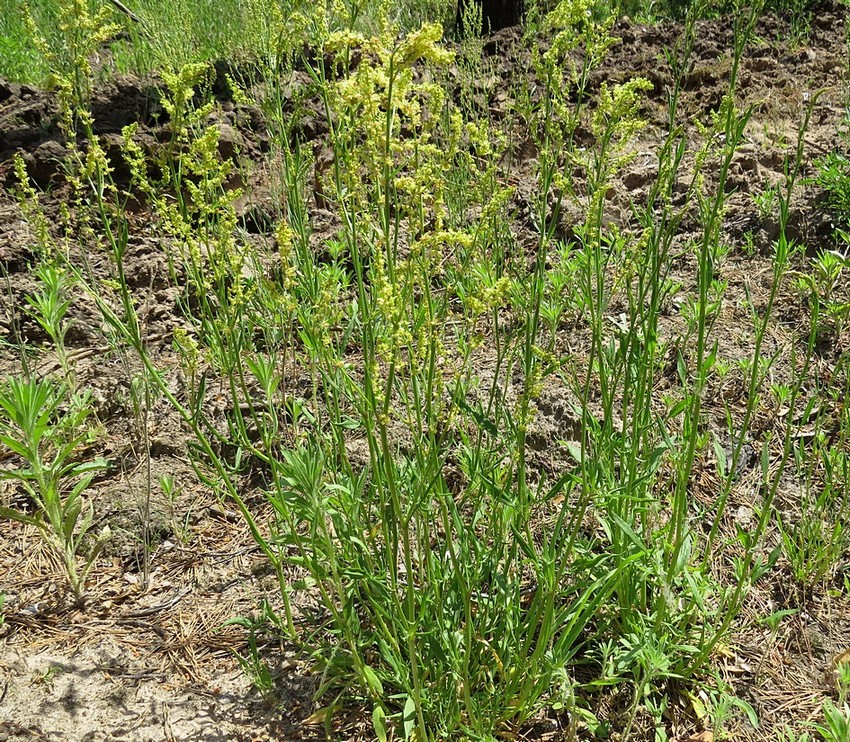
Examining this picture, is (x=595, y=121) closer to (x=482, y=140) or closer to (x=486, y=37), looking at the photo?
(x=482, y=140)

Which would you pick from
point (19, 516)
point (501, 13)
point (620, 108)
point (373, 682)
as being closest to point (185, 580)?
point (19, 516)

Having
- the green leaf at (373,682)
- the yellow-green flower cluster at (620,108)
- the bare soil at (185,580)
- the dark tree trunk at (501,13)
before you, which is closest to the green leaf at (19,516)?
the bare soil at (185,580)

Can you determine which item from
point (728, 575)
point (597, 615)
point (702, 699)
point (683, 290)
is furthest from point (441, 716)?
point (683, 290)

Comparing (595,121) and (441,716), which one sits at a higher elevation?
(595,121)

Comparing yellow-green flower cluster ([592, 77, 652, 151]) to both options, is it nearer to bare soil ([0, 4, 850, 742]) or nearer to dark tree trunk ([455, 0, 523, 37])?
bare soil ([0, 4, 850, 742])

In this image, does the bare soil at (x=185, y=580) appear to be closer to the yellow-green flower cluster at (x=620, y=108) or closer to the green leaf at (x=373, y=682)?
the green leaf at (x=373, y=682)

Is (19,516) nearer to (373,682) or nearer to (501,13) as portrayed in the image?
(373,682)

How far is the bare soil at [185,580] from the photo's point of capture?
219 cm

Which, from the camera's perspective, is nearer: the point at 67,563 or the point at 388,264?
the point at 388,264

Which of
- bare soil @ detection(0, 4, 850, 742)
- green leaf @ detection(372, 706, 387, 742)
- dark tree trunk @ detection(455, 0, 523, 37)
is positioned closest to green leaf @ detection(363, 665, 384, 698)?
green leaf @ detection(372, 706, 387, 742)

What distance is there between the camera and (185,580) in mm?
2697

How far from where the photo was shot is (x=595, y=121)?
5.98 feet

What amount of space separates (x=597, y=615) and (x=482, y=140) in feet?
5.09

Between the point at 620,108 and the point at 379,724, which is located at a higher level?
the point at 620,108
